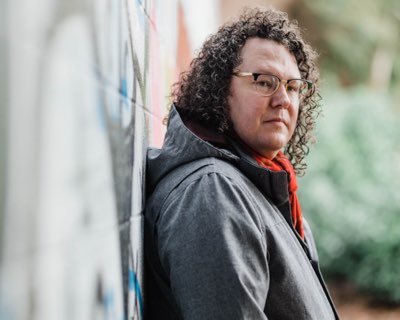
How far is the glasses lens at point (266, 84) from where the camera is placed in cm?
230

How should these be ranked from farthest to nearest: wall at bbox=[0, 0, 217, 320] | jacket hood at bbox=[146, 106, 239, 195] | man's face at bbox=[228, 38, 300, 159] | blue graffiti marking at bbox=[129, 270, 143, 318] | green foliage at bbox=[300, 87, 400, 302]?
green foliage at bbox=[300, 87, 400, 302], man's face at bbox=[228, 38, 300, 159], jacket hood at bbox=[146, 106, 239, 195], blue graffiti marking at bbox=[129, 270, 143, 318], wall at bbox=[0, 0, 217, 320]

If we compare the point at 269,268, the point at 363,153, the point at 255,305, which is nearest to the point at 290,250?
the point at 269,268

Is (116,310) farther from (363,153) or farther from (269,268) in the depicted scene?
(363,153)

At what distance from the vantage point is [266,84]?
231cm

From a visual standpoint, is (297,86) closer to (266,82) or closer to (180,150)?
(266,82)

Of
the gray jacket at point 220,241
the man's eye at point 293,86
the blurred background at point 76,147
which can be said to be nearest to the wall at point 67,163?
the blurred background at point 76,147

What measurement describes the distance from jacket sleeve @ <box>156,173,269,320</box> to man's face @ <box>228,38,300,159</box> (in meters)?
0.41

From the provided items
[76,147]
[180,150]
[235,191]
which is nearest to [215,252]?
[235,191]

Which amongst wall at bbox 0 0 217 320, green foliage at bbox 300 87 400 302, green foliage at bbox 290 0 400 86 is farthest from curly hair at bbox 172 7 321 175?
green foliage at bbox 290 0 400 86

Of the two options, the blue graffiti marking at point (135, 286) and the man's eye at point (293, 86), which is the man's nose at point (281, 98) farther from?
the blue graffiti marking at point (135, 286)

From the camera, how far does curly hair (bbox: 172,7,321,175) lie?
2336 millimetres

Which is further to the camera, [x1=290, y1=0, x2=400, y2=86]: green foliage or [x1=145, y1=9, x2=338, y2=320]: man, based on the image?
[x1=290, y1=0, x2=400, y2=86]: green foliage

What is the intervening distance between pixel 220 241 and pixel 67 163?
66cm

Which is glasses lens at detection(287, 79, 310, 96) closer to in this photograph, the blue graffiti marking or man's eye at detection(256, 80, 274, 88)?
man's eye at detection(256, 80, 274, 88)
